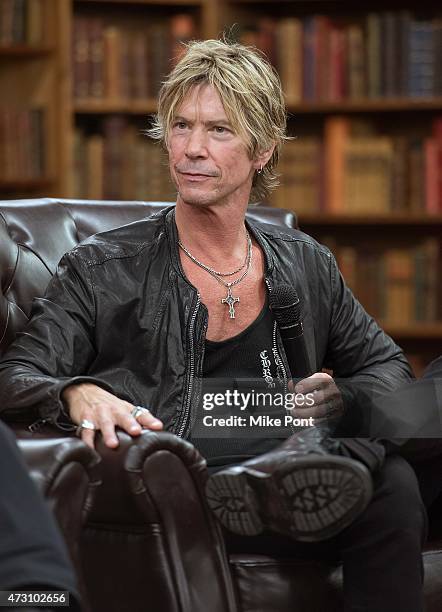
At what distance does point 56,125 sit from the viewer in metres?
4.23

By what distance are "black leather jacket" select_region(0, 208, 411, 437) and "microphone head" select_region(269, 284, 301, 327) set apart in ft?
0.08

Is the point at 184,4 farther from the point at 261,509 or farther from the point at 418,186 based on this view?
the point at 261,509

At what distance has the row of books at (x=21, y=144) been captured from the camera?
4234 mm

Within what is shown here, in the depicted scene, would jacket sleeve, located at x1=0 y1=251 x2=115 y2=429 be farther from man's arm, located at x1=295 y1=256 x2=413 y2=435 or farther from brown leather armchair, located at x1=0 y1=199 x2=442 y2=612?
man's arm, located at x1=295 y1=256 x2=413 y2=435

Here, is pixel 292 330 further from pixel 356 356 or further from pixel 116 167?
pixel 116 167

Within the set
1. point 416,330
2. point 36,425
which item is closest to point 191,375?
point 36,425

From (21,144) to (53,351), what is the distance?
2.36 metres

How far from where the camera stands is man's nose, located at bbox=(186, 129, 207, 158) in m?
2.18

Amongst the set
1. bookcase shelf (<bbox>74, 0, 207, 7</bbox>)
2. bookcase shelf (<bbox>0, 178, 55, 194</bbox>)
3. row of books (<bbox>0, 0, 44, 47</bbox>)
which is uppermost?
bookcase shelf (<bbox>74, 0, 207, 7</bbox>)

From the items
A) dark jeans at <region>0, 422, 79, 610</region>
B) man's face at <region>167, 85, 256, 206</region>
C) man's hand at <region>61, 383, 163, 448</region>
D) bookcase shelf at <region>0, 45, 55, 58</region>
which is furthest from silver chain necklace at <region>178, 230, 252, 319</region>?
bookcase shelf at <region>0, 45, 55, 58</region>

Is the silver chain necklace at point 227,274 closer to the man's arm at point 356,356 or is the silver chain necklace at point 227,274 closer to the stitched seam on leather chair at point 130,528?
the man's arm at point 356,356

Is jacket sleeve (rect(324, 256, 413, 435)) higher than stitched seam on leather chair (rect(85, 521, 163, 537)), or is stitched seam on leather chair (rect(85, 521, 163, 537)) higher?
jacket sleeve (rect(324, 256, 413, 435))

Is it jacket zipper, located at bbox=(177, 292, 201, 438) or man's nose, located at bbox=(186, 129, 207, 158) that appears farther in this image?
man's nose, located at bbox=(186, 129, 207, 158)

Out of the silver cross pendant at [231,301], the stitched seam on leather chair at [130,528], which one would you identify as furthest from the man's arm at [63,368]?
the silver cross pendant at [231,301]
